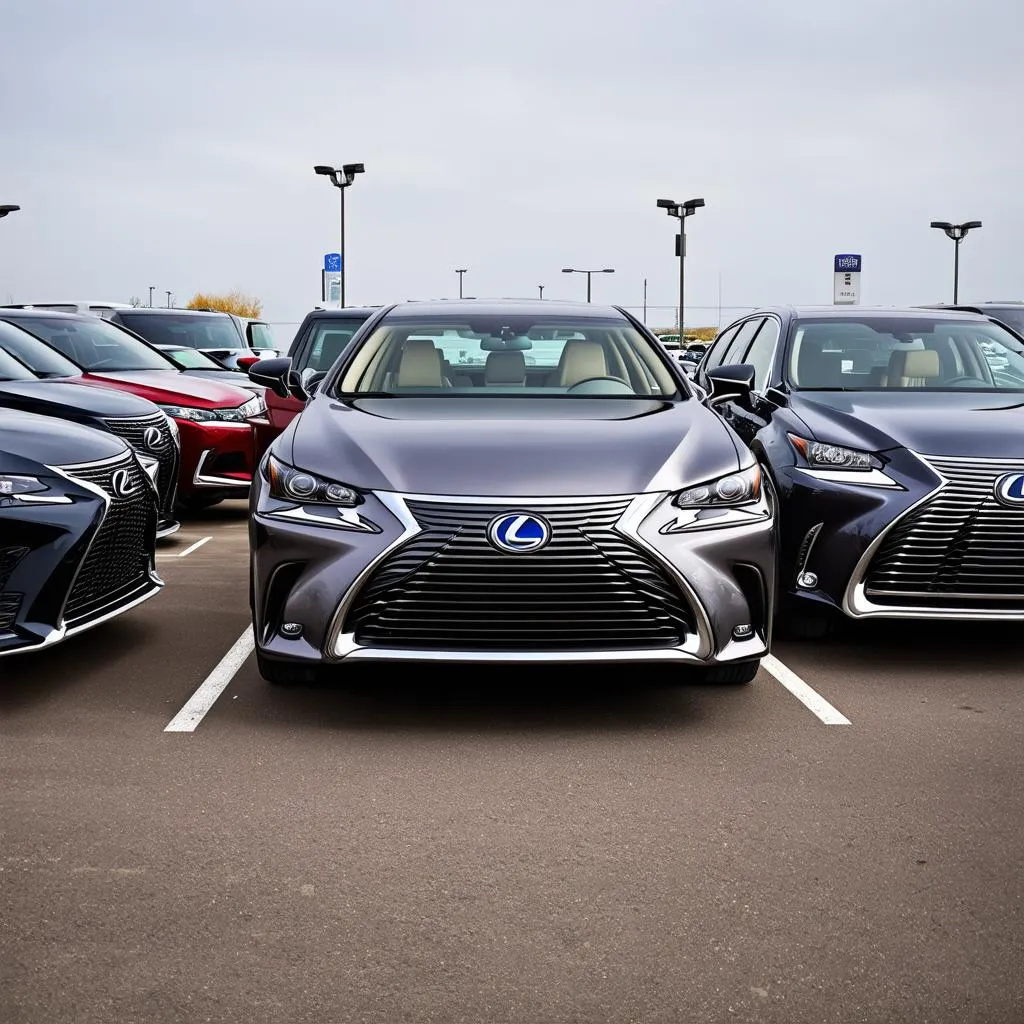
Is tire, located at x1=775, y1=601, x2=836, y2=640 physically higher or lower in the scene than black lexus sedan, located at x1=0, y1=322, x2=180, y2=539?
lower

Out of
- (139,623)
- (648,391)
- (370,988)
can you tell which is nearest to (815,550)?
(648,391)

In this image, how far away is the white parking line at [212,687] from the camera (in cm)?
545

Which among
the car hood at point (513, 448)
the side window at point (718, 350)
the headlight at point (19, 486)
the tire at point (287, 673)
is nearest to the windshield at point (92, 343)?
the side window at point (718, 350)

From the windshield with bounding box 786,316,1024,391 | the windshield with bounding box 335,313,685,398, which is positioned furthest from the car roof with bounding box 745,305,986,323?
the windshield with bounding box 335,313,685,398

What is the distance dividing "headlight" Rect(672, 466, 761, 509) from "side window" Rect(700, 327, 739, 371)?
4.46 meters

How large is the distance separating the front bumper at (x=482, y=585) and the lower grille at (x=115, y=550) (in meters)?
1.08

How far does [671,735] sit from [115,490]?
8.46 ft

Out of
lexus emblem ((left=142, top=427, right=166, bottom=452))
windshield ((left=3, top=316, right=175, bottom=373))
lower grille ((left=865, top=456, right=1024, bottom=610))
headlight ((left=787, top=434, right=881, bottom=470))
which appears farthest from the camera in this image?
windshield ((left=3, top=316, right=175, bottom=373))

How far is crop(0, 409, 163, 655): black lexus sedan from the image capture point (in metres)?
5.52

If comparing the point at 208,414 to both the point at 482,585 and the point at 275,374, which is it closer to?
the point at 275,374

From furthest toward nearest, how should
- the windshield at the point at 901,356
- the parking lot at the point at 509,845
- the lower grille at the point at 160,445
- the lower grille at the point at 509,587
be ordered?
the lower grille at the point at 160,445 → the windshield at the point at 901,356 → the lower grille at the point at 509,587 → the parking lot at the point at 509,845

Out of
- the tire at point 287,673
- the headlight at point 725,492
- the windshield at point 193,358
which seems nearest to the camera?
the headlight at point 725,492

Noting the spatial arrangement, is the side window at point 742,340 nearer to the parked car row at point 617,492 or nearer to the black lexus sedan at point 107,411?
the parked car row at point 617,492

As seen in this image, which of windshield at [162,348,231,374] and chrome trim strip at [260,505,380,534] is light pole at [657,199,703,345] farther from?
chrome trim strip at [260,505,380,534]
